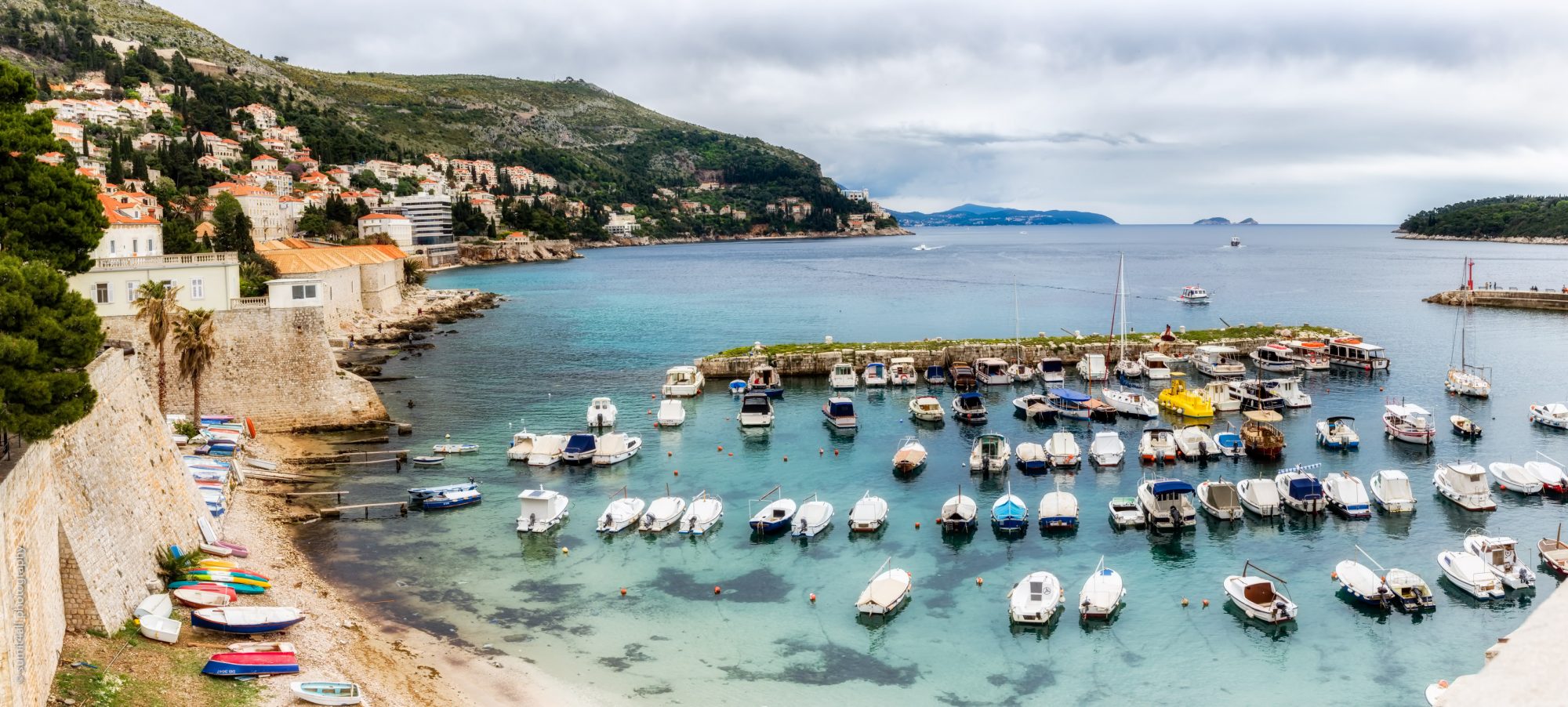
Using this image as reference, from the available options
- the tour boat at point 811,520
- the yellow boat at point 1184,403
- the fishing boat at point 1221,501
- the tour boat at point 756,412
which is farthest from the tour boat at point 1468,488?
the tour boat at point 756,412

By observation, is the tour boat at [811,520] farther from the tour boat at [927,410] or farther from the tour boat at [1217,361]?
the tour boat at [1217,361]

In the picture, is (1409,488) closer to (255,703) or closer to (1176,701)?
(1176,701)

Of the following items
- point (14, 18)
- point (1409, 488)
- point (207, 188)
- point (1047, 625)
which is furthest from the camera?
point (14, 18)

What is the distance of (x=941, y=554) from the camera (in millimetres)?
→ 27422

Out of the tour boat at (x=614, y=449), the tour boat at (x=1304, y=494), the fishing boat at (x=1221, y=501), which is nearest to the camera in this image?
the fishing boat at (x=1221, y=501)

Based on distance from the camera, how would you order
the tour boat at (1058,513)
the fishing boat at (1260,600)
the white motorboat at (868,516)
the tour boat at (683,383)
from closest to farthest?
the fishing boat at (1260,600) < the tour boat at (1058,513) < the white motorboat at (868,516) < the tour boat at (683,383)

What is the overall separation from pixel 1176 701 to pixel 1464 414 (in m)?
32.6

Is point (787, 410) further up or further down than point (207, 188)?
further down

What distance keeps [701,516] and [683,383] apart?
20.6 metres

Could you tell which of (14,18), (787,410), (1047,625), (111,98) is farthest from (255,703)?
(14,18)

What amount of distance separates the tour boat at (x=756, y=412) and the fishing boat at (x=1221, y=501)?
60.7ft

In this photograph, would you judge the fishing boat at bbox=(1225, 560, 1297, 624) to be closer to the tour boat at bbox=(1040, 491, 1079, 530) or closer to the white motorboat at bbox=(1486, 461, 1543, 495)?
the tour boat at bbox=(1040, 491, 1079, 530)

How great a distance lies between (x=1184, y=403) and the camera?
43875mm

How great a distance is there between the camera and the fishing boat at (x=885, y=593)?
23.4 m
